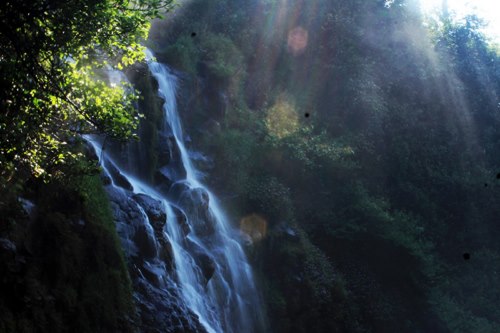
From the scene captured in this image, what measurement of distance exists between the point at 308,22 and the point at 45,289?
2699 centimetres

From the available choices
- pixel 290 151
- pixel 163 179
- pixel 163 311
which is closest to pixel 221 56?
pixel 290 151

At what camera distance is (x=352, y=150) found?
26938 mm

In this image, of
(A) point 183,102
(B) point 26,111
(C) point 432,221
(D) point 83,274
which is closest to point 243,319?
(D) point 83,274

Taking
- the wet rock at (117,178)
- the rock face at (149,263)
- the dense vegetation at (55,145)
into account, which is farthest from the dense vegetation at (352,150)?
the dense vegetation at (55,145)

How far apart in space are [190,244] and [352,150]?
43.7 ft

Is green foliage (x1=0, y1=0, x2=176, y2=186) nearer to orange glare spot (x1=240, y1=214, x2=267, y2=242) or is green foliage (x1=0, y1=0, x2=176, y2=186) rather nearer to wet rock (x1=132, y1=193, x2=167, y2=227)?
wet rock (x1=132, y1=193, x2=167, y2=227)

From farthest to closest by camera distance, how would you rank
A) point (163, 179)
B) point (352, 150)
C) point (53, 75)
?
point (352, 150) < point (163, 179) < point (53, 75)

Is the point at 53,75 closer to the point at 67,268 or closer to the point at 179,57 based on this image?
the point at 67,268

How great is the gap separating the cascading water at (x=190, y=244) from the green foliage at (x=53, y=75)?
472 cm

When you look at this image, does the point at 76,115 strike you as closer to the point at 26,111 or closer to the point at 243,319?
the point at 26,111

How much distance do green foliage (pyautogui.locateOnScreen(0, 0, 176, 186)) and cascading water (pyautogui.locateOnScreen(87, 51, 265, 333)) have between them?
4.72 meters

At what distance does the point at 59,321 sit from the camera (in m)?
9.34

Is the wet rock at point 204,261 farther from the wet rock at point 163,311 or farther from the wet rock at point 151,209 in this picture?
the wet rock at point 163,311

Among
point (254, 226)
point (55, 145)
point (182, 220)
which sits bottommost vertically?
point (55, 145)
